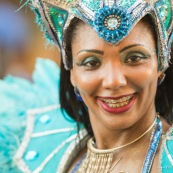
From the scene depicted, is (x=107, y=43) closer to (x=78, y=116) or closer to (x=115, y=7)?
(x=115, y=7)

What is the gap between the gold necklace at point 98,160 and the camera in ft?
8.25

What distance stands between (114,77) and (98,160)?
502 mm

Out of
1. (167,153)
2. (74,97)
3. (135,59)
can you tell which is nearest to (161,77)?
(135,59)

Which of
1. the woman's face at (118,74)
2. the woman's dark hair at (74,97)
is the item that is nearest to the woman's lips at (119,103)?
the woman's face at (118,74)

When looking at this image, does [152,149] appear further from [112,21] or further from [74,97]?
[74,97]

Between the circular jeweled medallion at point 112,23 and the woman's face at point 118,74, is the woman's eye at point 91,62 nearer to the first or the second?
the woman's face at point 118,74

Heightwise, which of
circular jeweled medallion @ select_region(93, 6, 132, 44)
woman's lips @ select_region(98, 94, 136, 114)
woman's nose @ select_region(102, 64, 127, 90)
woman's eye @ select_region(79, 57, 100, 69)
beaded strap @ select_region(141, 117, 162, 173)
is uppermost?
circular jeweled medallion @ select_region(93, 6, 132, 44)

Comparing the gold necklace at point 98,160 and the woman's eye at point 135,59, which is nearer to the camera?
the woman's eye at point 135,59

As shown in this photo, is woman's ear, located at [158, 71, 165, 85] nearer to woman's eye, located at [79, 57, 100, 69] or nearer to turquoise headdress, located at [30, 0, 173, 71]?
turquoise headdress, located at [30, 0, 173, 71]

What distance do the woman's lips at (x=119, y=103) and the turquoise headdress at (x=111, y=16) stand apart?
0.22m

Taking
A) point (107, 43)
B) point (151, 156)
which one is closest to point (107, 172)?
point (151, 156)

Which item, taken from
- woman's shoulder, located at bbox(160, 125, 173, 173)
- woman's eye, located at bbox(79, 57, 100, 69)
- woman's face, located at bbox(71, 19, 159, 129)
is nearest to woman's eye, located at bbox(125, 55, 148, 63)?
woman's face, located at bbox(71, 19, 159, 129)

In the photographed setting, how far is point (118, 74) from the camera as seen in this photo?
2.26 meters

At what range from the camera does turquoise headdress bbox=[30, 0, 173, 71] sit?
7.43ft
